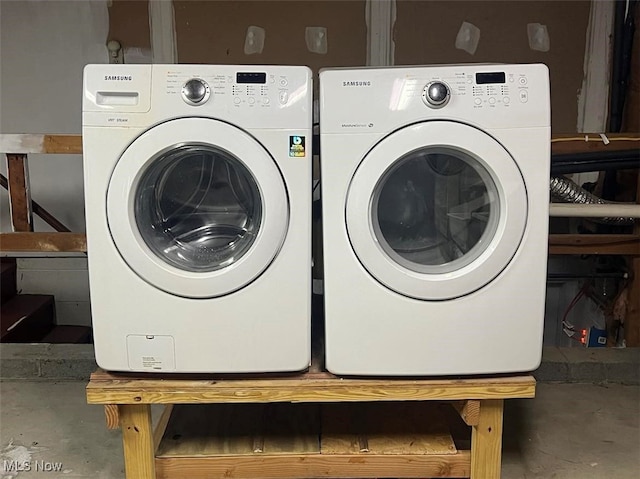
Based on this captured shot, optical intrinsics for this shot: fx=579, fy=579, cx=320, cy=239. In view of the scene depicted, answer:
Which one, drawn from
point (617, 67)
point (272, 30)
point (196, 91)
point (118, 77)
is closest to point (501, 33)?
point (617, 67)

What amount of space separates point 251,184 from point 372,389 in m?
0.59

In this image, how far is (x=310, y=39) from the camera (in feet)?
8.83

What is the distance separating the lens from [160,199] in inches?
60.0

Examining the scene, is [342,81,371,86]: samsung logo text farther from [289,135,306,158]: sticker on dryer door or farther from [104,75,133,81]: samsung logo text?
[104,75,133,81]: samsung logo text

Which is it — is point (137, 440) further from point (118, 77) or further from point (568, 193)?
point (568, 193)

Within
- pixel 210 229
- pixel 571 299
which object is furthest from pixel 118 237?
pixel 571 299

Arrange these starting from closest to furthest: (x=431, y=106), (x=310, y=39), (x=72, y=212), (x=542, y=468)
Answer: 1. (x=431, y=106)
2. (x=542, y=468)
3. (x=310, y=39)
4. (x=72, y=212)

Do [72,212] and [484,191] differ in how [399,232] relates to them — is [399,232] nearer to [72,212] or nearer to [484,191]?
[484,191]

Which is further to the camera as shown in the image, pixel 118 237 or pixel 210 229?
pixel 210 229

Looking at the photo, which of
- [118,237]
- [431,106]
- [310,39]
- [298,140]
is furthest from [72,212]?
[431,106]

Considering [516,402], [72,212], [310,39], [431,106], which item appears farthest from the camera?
[72,212]

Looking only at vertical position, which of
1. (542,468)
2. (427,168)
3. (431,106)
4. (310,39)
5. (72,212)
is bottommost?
(542,468)

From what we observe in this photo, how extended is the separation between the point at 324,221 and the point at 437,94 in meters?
0.40

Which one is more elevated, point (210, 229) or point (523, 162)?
point (523, 162)
